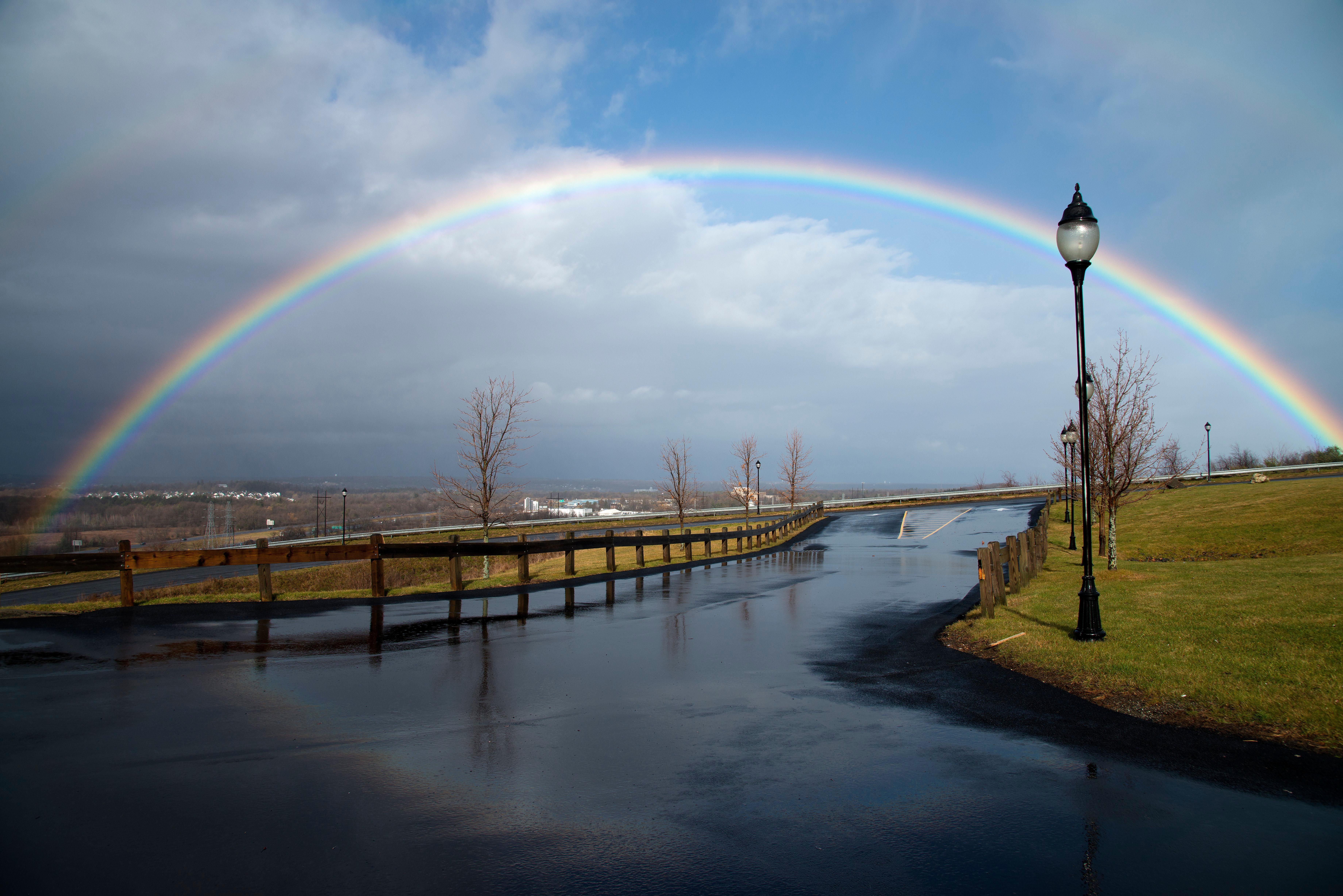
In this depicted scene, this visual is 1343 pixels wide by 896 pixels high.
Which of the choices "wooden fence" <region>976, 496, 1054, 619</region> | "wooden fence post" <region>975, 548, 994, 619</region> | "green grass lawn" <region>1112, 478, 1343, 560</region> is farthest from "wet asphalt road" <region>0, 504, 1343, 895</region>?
"green grass lawn" <region>1112, 478, 1343, 560</region>

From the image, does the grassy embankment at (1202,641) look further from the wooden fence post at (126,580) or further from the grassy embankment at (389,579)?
the wooden fence post at (126,580)

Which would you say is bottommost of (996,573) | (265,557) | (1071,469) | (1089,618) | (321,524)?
(321,524)

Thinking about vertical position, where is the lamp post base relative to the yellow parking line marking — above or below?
above

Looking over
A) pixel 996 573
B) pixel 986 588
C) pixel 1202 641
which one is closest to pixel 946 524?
pixel 996 573

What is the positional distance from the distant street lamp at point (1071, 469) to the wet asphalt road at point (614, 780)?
828 inches

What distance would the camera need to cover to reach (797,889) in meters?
3.99

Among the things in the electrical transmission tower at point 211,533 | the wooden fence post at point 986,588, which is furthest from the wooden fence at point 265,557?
the electrical transmission tower at point 211,533

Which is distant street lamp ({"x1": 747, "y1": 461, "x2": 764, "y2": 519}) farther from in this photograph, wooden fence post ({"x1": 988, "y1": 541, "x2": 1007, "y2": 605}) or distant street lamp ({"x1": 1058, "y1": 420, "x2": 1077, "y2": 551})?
wooden fence post ({"x1": 988, "y1": 541, "x2": 1007, "y2": 605})

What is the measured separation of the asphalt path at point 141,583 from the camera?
29.0m

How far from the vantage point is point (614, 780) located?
18.4 feet

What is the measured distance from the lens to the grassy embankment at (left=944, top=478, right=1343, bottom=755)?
271 inches

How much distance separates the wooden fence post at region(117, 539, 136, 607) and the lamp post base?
599 inches

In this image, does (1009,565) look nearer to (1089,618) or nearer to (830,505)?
(1089,618)

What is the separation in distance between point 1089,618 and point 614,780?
24.1ft
